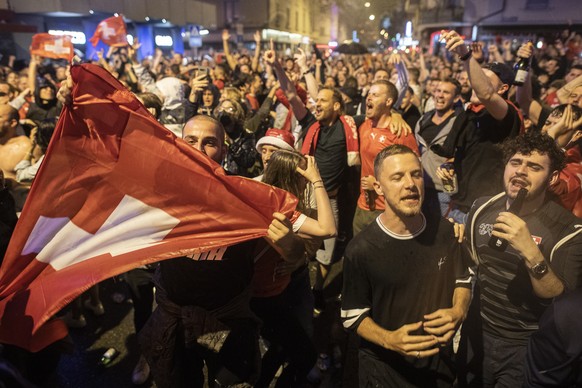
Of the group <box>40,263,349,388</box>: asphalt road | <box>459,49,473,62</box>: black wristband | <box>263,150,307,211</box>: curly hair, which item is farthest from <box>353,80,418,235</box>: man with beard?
<box>263,150,307,211</box>: curly hair

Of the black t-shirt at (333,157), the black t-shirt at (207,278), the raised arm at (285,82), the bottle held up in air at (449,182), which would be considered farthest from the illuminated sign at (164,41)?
the black t-shirt at (207,278)

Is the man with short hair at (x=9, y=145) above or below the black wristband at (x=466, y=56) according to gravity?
below

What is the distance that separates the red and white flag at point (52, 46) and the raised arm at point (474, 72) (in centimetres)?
863

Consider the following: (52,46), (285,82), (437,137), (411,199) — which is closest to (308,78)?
(285,82)

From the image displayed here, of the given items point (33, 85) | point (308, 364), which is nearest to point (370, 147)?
point (308, 364)

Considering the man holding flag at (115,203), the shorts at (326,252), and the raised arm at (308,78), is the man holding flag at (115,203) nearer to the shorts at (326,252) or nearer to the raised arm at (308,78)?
the shorts at (326,252)

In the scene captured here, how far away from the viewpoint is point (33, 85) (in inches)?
318

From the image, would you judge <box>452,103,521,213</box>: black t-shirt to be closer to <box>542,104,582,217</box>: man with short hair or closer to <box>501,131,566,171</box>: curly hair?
<box>542,104,582,217</box>: man with short hair

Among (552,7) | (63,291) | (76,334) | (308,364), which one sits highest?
(552,7)

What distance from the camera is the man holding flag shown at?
2.42 metres

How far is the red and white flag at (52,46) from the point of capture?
9.17m

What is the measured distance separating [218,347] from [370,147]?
3.01 metres

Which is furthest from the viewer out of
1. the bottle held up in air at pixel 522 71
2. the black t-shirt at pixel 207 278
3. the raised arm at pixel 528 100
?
the raised arm at pixel 528 100

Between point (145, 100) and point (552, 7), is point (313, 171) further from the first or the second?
point (552, 7)
